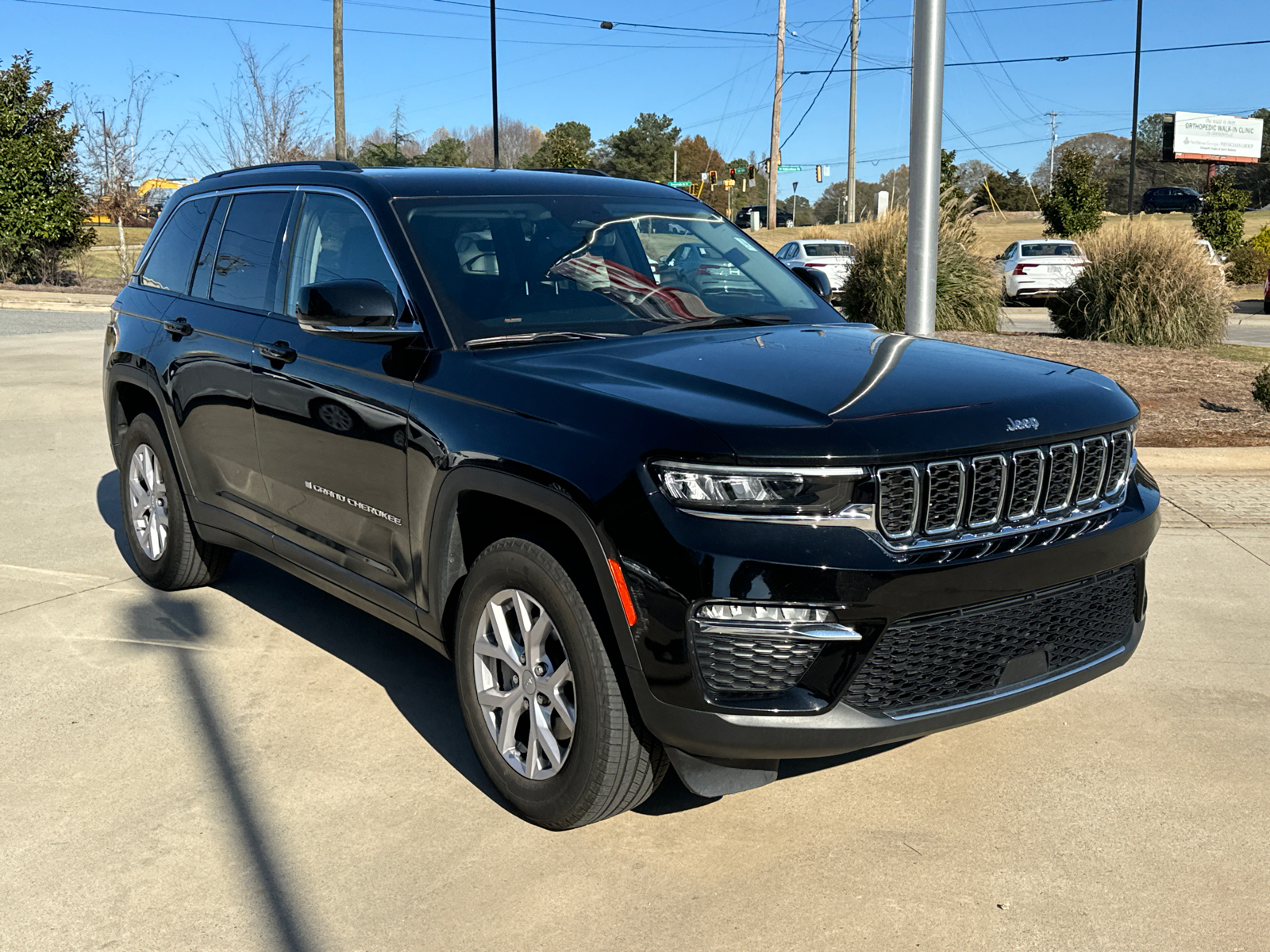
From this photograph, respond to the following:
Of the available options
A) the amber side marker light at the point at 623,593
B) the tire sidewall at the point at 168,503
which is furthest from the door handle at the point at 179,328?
the amber side marker light at the point at 623,593

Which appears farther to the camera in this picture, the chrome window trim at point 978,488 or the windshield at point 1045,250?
the windshield at point 1045,250

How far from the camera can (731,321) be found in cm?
432

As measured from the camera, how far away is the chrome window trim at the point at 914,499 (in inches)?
117

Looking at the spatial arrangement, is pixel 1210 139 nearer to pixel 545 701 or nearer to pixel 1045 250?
pixel 1045 250

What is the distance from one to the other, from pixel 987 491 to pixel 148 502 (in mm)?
4130

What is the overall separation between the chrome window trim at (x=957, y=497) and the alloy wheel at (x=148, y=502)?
374 cm

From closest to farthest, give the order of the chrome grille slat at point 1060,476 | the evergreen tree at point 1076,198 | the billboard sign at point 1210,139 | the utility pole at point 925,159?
1. the chrome grille slat at point 1060,476
2. the utility pole at point 925,159
3. the evergreen tree at point 1076,198
4. the billboard sign at point 1210,139

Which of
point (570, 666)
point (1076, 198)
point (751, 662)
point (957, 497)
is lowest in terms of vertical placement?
point (570, 666)

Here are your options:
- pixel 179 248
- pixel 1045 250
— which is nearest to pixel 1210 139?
pixel 1045 250

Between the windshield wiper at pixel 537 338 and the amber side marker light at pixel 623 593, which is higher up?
the windshield wiper at pixel 537 338

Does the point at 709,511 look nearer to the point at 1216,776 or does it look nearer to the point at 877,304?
the point at 1216,776

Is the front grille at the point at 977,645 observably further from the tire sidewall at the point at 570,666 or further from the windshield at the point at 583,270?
the windshield at the point at 583,270

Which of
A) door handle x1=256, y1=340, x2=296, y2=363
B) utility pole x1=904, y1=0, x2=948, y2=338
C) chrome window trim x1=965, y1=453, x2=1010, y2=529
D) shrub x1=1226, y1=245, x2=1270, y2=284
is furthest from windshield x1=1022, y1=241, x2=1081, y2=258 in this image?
chrome window trim x1=965, y1=453, x2=1010, y2=529

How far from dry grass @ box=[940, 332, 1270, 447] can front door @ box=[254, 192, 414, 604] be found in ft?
13.3
